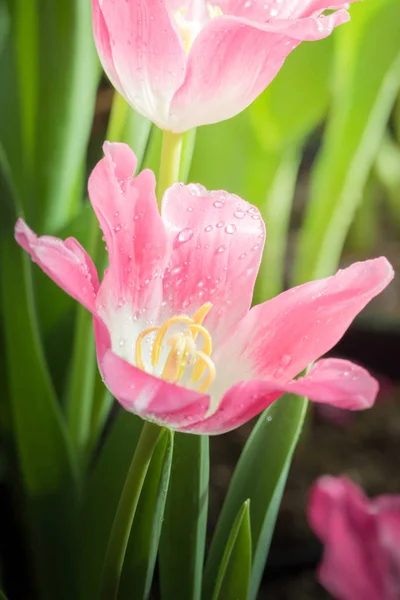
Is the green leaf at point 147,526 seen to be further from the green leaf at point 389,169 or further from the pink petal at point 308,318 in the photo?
the green leaf at point 389,169

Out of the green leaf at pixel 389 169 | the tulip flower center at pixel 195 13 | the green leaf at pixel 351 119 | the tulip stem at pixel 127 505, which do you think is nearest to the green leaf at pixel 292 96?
the green leaf at pixel 351 119

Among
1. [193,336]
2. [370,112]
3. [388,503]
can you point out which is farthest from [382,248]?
[193,336]

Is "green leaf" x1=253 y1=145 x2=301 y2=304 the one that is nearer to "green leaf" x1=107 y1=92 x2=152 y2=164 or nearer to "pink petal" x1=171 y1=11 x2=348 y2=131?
"green leaf" x1=107 y1=92 x2=152 y2=164

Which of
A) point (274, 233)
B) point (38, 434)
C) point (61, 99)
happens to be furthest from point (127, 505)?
point (274, 233)

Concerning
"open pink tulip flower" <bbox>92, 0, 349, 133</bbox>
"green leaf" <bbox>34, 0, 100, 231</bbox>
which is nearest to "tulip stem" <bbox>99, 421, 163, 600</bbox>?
"open pink tulip flower" <bbox>92, 0, 349, 133</bbox>

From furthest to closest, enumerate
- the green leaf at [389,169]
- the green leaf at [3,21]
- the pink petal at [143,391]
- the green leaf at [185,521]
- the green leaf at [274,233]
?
the green leaf at [389,169] < the green leaf at [274,233] < the green leaf at [3,21] < the green leaf at [185,521] < the pink petal at [143,391]

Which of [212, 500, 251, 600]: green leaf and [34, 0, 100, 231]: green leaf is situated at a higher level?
[34, 0, 100, 231]: green leaf

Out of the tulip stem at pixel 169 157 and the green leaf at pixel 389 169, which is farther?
the green leaf at pixel 389 169

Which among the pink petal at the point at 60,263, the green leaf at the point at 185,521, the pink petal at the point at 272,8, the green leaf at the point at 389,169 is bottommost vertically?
the green leaf at the point at 389,169

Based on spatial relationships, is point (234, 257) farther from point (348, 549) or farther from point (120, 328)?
point (348, 549)

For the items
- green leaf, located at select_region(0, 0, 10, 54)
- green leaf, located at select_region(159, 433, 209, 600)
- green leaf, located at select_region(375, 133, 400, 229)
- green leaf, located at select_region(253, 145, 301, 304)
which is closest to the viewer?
green leaf, located at select_region(159, 433, 209, 600)
